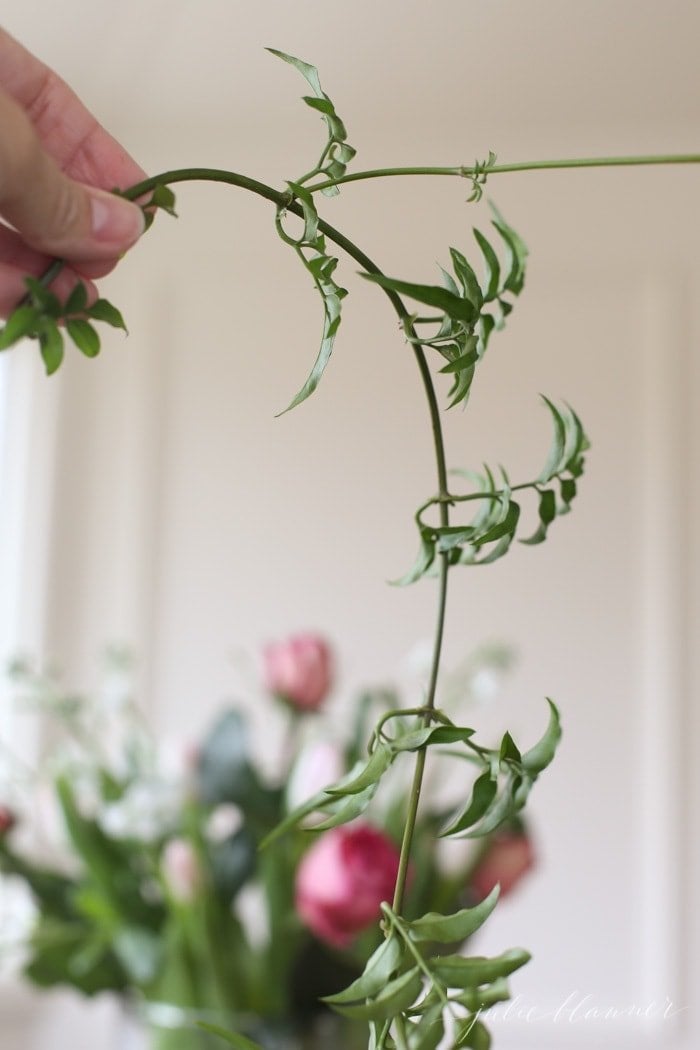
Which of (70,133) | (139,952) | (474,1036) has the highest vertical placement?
(70,133)

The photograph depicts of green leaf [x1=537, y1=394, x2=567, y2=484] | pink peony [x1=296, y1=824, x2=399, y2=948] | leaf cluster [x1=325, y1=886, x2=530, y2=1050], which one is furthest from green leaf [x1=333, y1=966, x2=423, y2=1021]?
pink peony [x1=296, y1=824, x2=399, y2=948]

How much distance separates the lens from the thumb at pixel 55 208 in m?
0.30

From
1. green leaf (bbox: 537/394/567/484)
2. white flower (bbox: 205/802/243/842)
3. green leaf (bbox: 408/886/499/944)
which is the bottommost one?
white flower (bbox: 205/802/243/842)

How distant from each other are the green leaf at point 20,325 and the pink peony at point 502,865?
0.74m

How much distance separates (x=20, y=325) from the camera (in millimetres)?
246

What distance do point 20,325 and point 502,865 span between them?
754mm

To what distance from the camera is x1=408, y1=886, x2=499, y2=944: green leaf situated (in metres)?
0.24

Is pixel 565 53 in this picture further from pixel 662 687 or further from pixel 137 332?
pixel 662 687

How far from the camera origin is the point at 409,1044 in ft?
0.81

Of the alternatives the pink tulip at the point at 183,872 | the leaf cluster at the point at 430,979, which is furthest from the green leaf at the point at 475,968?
the pink tulip at the point at 183,872

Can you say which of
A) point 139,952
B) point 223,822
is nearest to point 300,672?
point 223,822

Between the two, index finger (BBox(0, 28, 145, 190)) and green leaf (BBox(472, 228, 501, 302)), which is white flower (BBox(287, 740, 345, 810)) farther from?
green leaf (BBox(472, 228, 501, 302))

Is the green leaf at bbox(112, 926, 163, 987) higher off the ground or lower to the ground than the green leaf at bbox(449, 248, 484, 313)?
lower

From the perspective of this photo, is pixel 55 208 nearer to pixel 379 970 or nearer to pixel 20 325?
pixel 20 325
